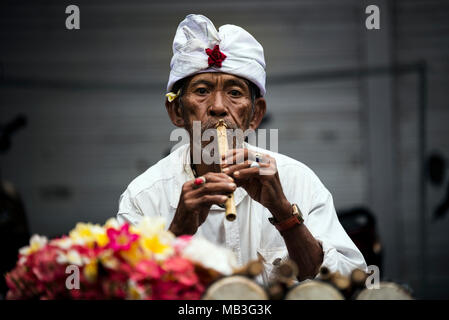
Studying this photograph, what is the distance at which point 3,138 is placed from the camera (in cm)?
545

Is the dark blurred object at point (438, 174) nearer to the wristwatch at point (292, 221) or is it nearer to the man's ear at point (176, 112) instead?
the man's ear at point (176, 112)

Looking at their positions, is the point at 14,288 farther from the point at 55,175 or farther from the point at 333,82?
the point at 333,82

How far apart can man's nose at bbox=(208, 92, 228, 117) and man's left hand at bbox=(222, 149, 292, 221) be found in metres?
0.40

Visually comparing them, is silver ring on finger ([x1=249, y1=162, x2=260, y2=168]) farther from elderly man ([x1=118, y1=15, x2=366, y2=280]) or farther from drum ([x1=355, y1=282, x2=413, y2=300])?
drum ([x1=355, y1=282, x2=413, y2=300])

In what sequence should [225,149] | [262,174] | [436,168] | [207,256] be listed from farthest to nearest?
[436,168]
[225,149]
[262,174]
[207,256]

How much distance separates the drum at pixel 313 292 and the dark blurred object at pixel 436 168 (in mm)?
4229

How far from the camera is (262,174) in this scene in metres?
2.29

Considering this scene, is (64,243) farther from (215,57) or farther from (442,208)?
(442,208)

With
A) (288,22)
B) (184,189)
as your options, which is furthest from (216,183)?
(288,22)

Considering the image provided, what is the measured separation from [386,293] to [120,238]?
778 millimetres

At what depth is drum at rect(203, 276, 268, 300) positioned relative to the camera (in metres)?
1.61

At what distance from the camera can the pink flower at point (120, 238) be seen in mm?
1588

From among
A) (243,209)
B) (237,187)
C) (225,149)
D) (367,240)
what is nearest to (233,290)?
(225,149)

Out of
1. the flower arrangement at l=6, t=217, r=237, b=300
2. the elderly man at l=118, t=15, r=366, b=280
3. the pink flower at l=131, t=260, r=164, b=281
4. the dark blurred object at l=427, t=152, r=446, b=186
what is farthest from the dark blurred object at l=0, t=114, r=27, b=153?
the pink flower at l=131, t=260, r=164, b=281
